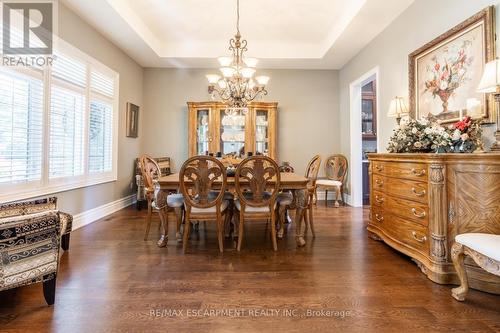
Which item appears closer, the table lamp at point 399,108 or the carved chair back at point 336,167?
the table lamp at point 399,108

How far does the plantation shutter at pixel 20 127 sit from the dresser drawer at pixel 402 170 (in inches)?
144

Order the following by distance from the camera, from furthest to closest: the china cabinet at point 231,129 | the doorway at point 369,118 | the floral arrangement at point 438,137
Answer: the doorway at point 369,118, the china cabinet at point 231,129, the floral arrangement at point 438,137

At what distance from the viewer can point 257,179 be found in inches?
101

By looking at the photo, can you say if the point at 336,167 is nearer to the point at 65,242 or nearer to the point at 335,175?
the point at 335,175

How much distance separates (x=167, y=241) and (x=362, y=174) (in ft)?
12.9

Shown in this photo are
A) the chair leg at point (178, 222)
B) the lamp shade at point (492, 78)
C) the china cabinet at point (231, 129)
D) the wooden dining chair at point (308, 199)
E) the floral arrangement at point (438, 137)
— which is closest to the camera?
the lamp shade at point (492, 78)

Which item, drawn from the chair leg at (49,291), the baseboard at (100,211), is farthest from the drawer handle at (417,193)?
the baseboard at (100,211)

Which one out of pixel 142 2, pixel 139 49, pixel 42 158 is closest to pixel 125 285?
pixel 42 158

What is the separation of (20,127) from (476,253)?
3.92m

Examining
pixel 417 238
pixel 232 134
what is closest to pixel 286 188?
pixel 417 238

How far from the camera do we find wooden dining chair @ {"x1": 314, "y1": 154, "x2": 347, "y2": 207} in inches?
191

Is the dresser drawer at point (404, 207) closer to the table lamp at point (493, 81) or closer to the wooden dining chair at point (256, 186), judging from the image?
the table lamp at point (493, 81)

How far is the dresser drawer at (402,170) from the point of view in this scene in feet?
7.10

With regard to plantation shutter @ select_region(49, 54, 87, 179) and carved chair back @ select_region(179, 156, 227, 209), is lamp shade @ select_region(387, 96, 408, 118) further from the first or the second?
plantation shutter @ select_region(49, 54, 87, 179)
